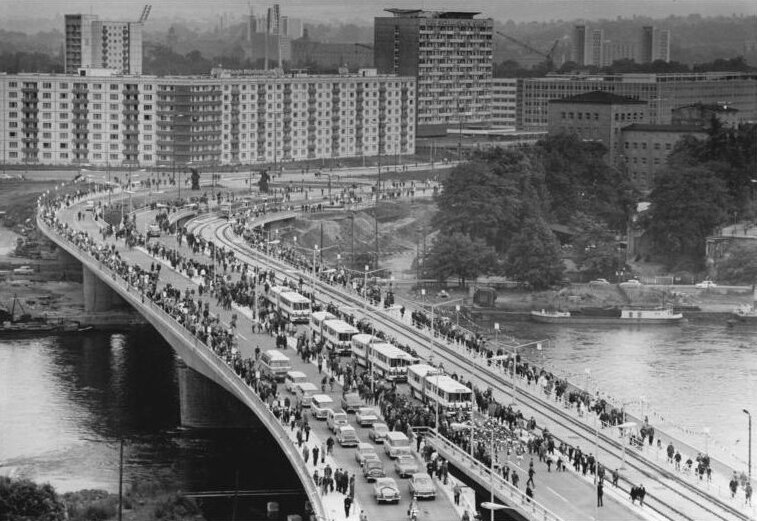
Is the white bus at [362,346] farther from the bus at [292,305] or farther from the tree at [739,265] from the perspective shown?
the tree at [739,265]

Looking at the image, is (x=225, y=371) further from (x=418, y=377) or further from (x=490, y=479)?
(x=490, y=479)

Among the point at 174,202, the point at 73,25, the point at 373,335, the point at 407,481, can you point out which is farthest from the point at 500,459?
the point at 73,25

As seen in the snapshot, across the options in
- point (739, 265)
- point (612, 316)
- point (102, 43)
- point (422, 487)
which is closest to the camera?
point (422, 487)

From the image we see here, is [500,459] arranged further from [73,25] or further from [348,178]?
[73,25]

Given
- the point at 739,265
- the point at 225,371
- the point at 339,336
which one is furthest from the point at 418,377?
the point at 739,265

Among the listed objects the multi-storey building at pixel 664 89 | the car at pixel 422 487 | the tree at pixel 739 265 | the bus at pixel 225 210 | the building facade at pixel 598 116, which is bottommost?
the tree at pixel 739 265

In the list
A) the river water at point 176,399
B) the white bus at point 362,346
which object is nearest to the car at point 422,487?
the river water at point 176,399

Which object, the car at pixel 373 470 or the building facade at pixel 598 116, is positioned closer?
the car at pixel 373 470

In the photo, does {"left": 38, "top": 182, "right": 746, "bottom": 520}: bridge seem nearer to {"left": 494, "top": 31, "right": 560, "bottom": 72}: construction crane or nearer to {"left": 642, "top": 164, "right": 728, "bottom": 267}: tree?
{"left": 642, "top": 164, "right": 728, "bottom": 267}: tree
